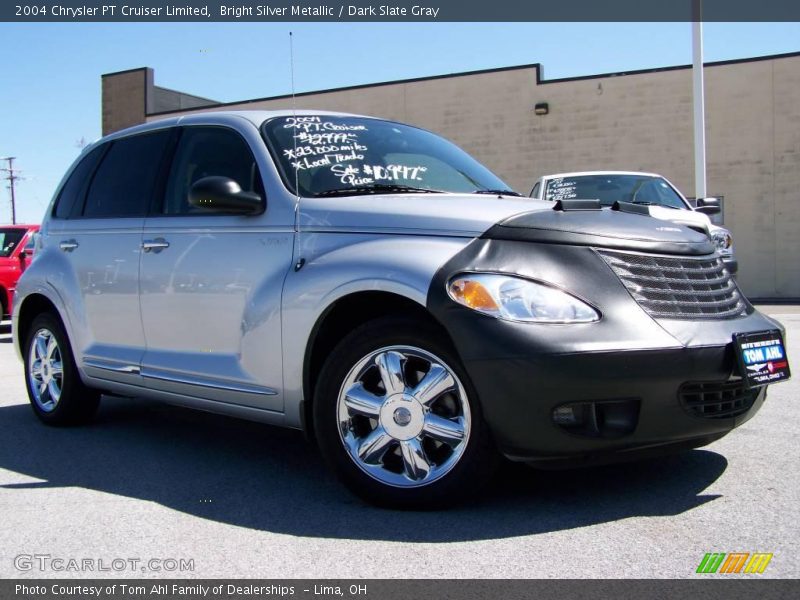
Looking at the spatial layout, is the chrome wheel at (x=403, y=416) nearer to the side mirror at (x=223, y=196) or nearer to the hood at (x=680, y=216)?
the side mirror at (x=223, y=196)

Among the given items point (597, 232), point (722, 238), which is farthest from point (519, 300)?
point (722, 238)

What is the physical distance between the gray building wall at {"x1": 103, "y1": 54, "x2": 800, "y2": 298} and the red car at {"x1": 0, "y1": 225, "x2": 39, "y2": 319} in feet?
42.0

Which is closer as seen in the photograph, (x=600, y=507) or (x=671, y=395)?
(x=671, y=395)

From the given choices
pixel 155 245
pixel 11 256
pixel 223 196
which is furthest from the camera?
pixel 11 256

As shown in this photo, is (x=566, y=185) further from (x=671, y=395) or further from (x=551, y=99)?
(x=551, y=99)

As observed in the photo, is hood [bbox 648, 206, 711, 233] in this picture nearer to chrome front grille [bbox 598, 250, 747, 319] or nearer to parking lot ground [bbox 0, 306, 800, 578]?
parking lot ground [bbox 0, 306, 800, 578]

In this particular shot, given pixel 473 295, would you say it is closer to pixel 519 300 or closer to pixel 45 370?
pixel 519 300

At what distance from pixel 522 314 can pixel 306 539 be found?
45.7 inches

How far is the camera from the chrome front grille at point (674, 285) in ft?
11.2

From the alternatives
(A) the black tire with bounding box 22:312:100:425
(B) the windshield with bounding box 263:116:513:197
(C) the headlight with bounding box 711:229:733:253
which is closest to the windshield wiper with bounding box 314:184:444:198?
(B) the windshield with bounding box 263:116:513:197

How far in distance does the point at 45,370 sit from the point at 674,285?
407 cm

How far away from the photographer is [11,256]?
44.7ft

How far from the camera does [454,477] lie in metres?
3.39

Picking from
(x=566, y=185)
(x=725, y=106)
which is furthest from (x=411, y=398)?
(x=725, y=106)
